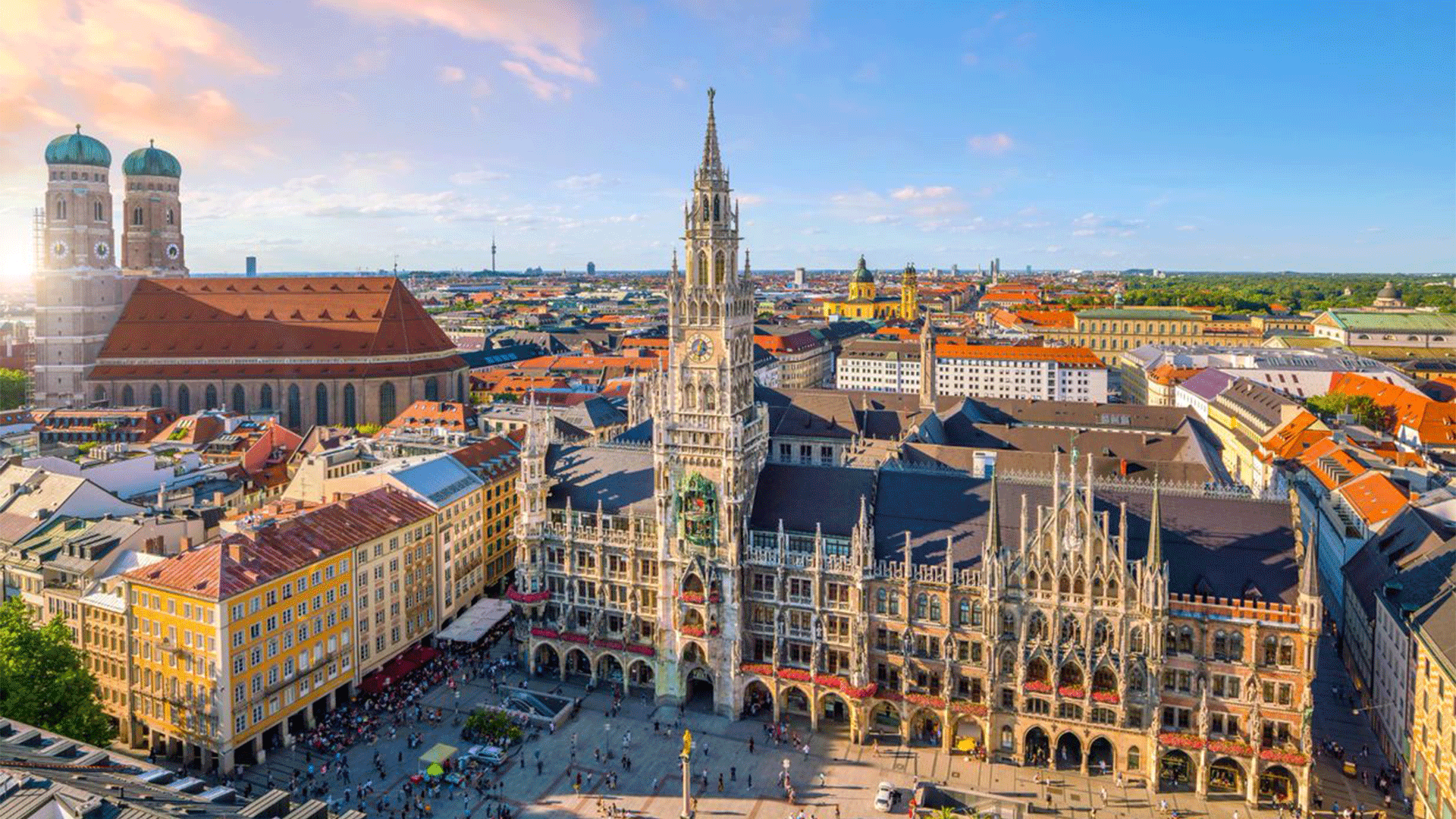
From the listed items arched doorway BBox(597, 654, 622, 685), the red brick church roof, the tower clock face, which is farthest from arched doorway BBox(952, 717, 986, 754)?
the red brick church roof

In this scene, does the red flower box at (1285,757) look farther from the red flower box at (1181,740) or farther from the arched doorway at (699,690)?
the arched doorway at (699,690)

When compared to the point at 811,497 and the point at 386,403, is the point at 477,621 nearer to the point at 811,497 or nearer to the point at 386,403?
the point at 811,497

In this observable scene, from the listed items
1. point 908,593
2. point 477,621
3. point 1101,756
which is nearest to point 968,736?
point 1101,756

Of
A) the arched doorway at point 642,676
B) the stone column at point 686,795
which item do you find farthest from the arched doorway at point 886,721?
the arched doorway at point 642,676

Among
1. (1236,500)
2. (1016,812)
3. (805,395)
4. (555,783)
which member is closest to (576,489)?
(555,783)

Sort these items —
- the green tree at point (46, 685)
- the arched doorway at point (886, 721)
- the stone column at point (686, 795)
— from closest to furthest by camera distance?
the green tree at point (46, 685)
the stone column at point (686, 795)
the arched doorway at point (886, 721)

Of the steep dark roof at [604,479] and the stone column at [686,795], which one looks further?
the steep dark roof at [604,479]

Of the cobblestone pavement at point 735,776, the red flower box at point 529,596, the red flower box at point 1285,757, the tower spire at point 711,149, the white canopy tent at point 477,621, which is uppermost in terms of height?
the tower spire at point 711,149
